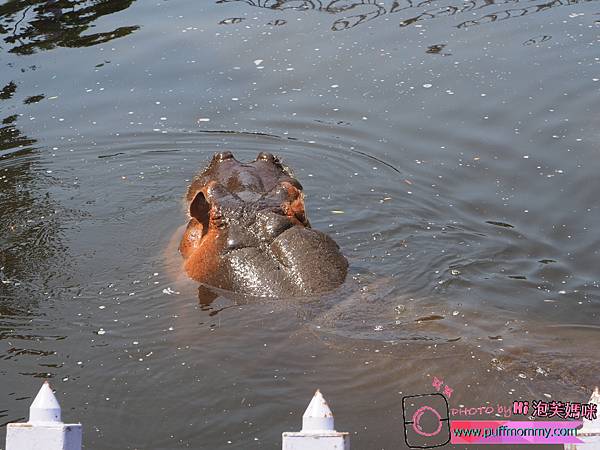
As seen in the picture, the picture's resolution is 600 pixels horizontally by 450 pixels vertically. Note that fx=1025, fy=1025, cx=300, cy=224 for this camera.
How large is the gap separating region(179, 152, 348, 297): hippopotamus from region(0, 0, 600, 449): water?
19 centimetres

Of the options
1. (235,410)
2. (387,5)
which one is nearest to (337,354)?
(235,410)

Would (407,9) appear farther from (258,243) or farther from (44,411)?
(44,411)

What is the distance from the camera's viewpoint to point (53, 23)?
1577 cm

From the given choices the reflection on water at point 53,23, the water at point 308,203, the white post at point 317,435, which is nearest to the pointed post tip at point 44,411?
the white post at point 317,435

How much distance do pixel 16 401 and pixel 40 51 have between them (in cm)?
884

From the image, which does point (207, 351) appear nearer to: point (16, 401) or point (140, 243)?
point (16, 401)

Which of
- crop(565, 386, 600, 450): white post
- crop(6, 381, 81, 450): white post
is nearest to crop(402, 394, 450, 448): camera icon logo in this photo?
crop(565, 386, 600, 450): white post

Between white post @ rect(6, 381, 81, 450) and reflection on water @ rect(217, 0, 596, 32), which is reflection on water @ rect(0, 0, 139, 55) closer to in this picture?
reflection on water @ rect(217, 0, 596, 32)

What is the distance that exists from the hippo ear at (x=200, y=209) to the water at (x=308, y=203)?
52cm

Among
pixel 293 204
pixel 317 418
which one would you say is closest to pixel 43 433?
pixel 317 418

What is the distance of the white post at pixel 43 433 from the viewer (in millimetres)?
4141

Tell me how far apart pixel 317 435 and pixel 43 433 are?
1115 millimetres

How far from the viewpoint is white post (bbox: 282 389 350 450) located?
4.02 m

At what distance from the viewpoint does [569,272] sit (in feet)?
27.9
